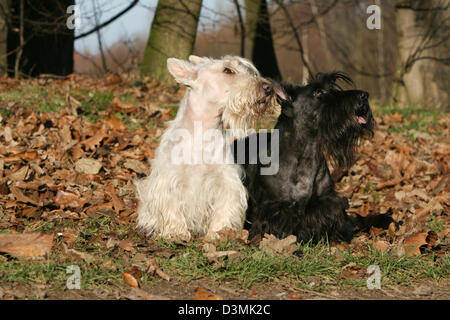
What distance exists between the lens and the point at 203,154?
4.73m

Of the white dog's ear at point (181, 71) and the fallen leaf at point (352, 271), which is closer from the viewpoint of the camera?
the fallen leaf at point (352, 271)

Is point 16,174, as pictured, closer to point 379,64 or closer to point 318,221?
point 318,221

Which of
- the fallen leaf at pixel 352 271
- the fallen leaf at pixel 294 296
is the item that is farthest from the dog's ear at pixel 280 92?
the fallen leaf at pixel 294 296

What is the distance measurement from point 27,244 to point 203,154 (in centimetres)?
164

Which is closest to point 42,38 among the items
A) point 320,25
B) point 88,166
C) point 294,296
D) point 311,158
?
point 88,166

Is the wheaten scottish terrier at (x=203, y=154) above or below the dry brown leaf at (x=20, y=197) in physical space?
above

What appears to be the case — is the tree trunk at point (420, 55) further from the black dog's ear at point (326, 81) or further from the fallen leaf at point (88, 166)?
the fallen leaf at point (88, 166)

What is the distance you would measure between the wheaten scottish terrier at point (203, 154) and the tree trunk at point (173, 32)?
578cm

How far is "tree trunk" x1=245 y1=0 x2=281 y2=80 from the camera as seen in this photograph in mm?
12727

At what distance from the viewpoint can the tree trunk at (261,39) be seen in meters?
12.7

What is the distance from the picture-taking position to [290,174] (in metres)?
4.92
